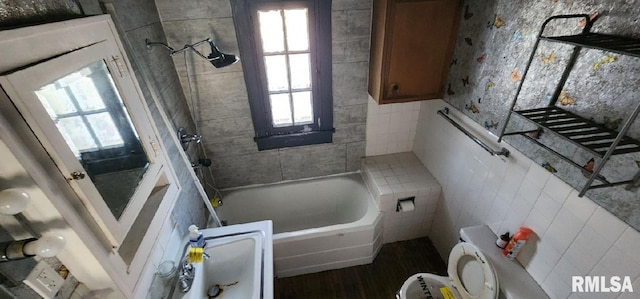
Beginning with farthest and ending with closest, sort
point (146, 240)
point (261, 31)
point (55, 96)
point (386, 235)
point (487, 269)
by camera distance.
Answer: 1. point (386, 235)
2. point (261, 31)
3. point (487, 269)
4. point (146, 240)
5. point (55, 96)

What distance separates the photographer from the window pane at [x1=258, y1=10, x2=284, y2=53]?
5.66ft

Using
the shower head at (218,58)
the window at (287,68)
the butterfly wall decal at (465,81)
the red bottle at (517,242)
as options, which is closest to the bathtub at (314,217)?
the window at (287,68)

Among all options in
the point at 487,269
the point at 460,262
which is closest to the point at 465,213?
the point at 460,262

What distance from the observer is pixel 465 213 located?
1.82m

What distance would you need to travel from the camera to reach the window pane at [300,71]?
1902 millimetres

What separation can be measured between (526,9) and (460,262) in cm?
134

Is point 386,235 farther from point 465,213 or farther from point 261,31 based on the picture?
point 261,31

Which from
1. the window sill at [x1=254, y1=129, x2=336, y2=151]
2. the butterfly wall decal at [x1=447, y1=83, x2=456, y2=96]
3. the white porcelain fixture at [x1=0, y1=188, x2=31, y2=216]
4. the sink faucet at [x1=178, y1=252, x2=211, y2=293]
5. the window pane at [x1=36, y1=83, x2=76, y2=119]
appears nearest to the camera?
the white porcelain fixture at [x1=0, y1=188, x2=31, y2=216]

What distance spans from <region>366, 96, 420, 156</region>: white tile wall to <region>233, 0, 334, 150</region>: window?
36cm

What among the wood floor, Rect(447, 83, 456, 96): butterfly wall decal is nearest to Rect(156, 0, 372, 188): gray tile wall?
Rect(447, 83, 456, 96): butterfly wall decal

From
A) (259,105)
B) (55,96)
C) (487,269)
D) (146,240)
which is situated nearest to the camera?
(55,96)

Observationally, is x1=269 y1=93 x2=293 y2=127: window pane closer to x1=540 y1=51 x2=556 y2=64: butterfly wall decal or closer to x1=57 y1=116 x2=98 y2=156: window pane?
x1=57 y1=116 x2=98 y2=156: window pane

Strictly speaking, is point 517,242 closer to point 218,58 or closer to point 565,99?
point 565,99

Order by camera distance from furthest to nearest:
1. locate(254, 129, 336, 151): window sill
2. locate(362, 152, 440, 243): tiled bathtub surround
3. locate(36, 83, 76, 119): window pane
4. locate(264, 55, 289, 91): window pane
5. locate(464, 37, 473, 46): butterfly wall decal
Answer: locate(254, 129, 336, 151): window sill, locate(362, 152, 440, 243): tiled bathtub surround, locate(264, 55, 289, 91): window pane, locate(464, 37, 473, 46): butterfly wall decal, locate(36, 83, 76, 119): window pane
